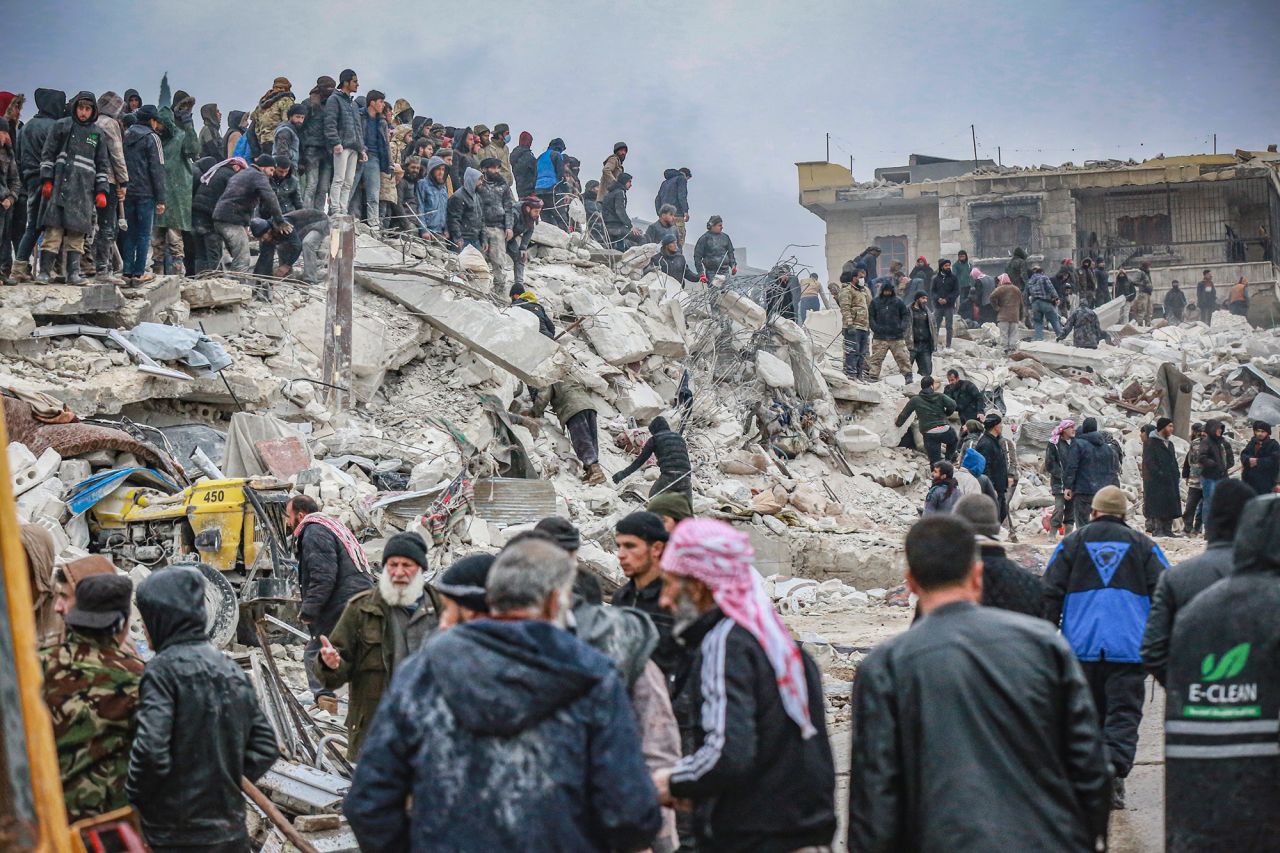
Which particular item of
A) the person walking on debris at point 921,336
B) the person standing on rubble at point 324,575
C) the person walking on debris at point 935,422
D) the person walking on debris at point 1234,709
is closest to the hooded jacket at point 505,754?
the person walking on debris at point 1234,709

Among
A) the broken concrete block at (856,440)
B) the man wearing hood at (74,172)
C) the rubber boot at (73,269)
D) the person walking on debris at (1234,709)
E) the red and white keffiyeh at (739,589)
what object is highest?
the man wearing hood at (74,172)

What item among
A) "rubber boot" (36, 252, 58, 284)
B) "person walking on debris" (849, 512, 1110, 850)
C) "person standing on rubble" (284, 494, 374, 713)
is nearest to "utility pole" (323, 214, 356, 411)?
"rubber boot" (36, 252, 58, 284)

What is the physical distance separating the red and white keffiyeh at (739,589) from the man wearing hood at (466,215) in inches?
573

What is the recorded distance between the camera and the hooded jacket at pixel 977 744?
3.30 metres

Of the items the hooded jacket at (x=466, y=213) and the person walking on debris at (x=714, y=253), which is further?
the person walking on debris at (x=714, y=253)

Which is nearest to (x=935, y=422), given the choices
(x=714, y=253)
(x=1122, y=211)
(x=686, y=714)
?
(x=714, y=253)

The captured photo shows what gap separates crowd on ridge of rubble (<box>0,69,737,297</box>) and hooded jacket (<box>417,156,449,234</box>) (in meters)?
0.02

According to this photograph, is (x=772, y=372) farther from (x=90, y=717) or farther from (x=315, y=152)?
(x=90, y=717)

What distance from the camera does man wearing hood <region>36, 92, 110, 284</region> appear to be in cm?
1276

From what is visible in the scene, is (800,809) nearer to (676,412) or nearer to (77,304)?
(77,304)

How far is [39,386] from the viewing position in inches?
480

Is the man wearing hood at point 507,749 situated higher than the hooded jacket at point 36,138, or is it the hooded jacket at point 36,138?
the hooded jacket at point 36,138

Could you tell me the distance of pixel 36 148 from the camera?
13047mm

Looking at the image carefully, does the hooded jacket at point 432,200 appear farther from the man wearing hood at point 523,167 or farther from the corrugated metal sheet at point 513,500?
the corrugated metal sheet at point 513,500
